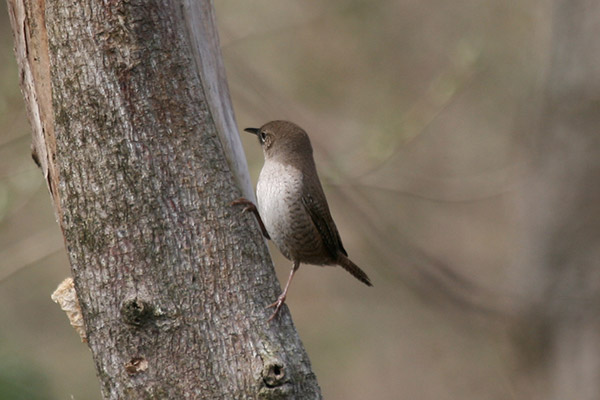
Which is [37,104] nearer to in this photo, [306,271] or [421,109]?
[421,109]

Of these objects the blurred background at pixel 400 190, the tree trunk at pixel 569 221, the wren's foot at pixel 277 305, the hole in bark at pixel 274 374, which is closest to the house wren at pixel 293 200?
the wren's foot at pixel 277 305

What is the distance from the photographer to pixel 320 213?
134 inches

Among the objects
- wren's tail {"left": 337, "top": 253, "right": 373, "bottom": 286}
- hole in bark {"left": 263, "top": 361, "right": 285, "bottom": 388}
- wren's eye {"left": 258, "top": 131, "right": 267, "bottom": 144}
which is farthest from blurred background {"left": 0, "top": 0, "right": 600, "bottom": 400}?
hole in bark {"left": 263, "top": 361, "right": 285, "bottom": 388}

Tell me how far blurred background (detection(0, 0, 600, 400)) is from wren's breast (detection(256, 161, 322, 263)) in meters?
2.31

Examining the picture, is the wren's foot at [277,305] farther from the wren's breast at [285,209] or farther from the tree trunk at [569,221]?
the tree trunk at [569,221]

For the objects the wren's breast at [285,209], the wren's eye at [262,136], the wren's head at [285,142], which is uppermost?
the wren's eye at [262,136]

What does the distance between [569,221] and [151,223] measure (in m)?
4.68

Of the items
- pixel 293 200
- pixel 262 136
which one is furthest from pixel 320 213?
pixel 262 136

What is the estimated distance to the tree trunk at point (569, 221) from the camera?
6020mm

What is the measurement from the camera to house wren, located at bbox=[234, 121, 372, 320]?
10.6 ft

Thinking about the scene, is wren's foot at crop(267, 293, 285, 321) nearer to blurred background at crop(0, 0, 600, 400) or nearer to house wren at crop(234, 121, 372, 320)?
house wren at crop(234, 121, 372, 320)

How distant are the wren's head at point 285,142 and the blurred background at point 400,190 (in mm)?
2190

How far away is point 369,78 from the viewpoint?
8484mm

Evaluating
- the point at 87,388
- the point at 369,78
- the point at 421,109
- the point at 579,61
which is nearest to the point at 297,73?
the point at 369,78
